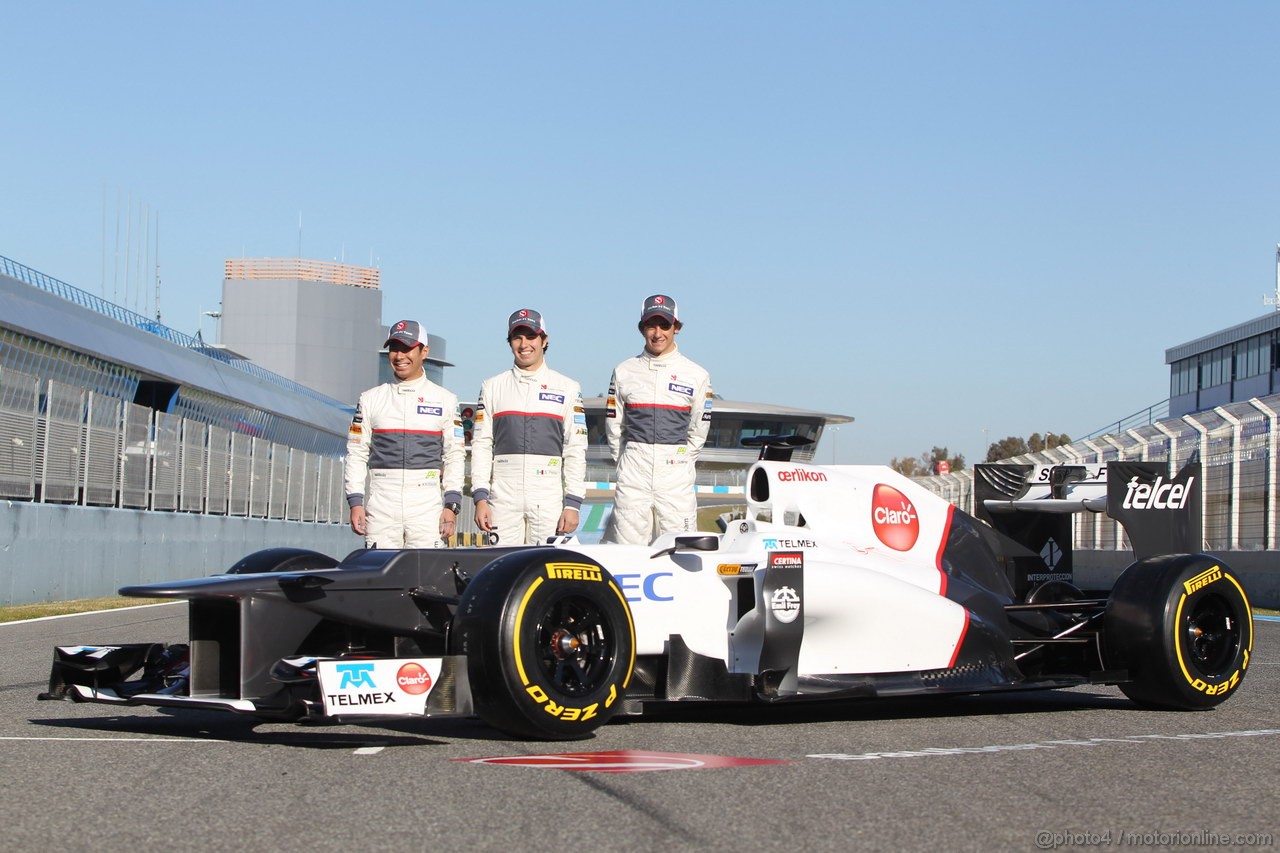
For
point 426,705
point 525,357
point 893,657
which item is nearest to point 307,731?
point 426,705

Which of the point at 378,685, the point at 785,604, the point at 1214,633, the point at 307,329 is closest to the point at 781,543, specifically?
the point at 785,604

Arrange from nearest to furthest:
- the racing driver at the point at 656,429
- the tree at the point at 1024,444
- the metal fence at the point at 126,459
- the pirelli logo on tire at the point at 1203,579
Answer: the pirelli logo on tire at the point at 1203,579 → the racing driver at the point at 656,429 → the metal fence at the point at 126,459 → the tree at the point at 1024,444

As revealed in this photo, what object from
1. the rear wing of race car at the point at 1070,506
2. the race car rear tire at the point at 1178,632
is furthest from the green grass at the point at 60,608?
the race car rear tire at the point at 1178,632

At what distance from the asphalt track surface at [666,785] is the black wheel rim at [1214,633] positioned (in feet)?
1.15

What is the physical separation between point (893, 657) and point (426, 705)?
7.62 ft

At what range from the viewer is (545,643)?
5.56 metres

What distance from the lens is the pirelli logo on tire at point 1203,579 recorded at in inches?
283

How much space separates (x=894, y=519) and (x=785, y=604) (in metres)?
1.32

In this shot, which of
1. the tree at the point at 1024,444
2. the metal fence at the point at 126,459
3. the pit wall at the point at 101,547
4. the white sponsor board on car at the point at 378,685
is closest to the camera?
the white sponsor board on car at the point at 378,685

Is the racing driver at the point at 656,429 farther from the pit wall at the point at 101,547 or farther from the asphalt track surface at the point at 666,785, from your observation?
the pit wall at the point at 101,547

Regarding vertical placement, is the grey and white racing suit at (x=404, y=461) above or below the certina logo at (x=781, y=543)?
above

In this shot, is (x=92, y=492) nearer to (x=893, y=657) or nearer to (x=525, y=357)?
(x=525, y=357)

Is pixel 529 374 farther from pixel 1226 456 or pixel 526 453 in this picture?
pixel 1226 456

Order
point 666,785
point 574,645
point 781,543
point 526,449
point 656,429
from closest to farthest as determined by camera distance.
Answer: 1. point 666,785
2. point 574,645
3. point 781,543
4. point 656,429
5. point 526,449
